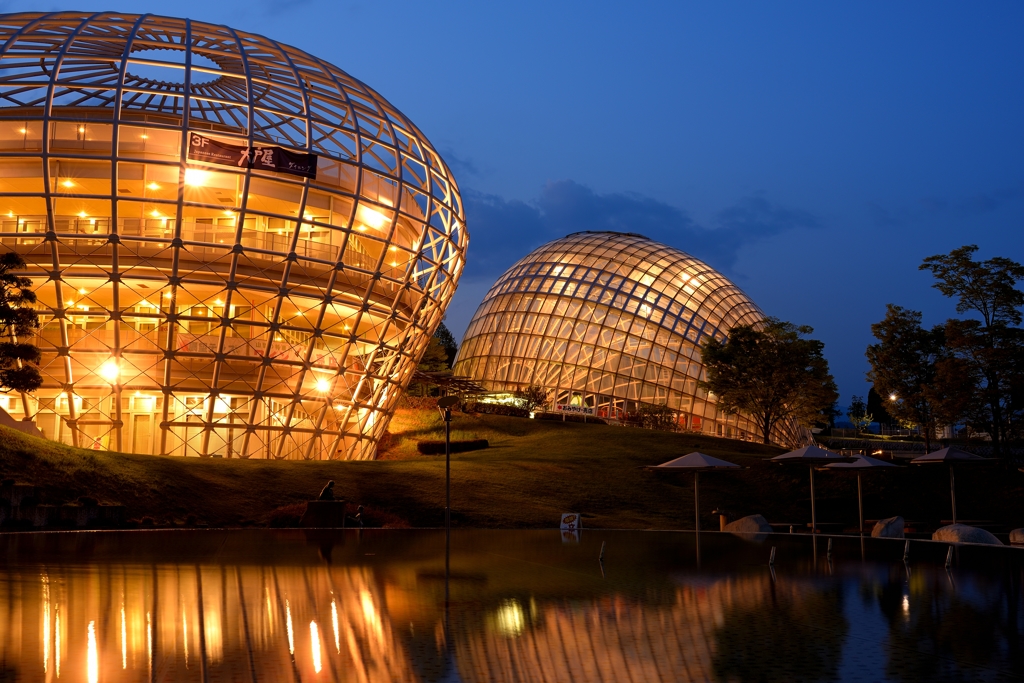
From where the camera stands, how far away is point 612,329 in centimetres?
7938

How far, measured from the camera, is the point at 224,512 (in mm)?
31469

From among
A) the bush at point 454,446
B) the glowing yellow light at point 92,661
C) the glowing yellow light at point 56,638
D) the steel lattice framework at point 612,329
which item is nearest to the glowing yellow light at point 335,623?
the glowing yellow light at point 92,661

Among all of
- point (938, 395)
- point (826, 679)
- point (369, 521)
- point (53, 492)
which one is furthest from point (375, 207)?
point (826, 679)

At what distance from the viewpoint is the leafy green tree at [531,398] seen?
237 ft

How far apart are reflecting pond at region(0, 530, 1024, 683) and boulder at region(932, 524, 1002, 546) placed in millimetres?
5736

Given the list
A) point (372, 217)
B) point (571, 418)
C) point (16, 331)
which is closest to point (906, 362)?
point (571, 418)

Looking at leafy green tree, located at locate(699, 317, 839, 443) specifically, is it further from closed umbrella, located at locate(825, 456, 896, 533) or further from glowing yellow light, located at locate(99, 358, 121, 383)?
glowing yellow light, located at locate(99, 358, 121, 383)

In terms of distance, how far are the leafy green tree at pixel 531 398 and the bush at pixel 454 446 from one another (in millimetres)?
15477

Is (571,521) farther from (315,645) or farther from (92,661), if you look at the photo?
(92,661)

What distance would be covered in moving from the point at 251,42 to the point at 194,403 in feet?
63.3

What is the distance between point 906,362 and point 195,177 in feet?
150

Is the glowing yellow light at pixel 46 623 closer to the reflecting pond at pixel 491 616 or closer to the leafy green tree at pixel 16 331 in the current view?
the reflecting pond at pixel 491 616

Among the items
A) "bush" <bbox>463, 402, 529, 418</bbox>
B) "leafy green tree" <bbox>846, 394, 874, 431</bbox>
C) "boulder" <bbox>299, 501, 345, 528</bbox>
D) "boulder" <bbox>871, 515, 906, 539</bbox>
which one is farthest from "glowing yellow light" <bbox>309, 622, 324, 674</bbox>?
"leafy green tree" <bbox>846, 394, 874, 431</bbox>

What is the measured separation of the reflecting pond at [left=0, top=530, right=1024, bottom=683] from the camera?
9.96 m
